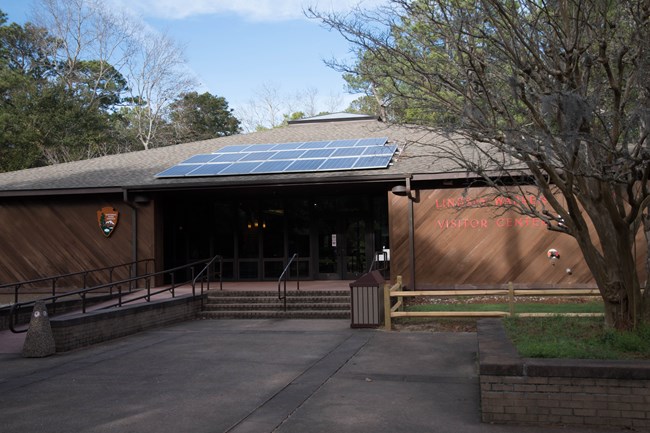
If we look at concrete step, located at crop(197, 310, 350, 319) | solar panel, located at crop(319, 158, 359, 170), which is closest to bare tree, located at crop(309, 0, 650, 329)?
concrete step, located at crop(197, 310, 350, 319)

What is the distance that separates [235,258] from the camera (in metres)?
18.9

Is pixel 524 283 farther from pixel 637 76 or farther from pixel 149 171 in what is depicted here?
pixel 149 171

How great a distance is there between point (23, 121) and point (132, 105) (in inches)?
513

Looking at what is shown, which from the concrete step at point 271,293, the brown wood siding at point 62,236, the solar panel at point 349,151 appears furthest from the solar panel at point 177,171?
the solar panel at point 349,151

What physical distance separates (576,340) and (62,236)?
14.8 m

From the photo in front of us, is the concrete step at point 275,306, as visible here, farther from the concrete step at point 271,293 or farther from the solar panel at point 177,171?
the solar panel at point 177,171

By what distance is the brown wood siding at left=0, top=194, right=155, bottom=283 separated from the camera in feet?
55.9

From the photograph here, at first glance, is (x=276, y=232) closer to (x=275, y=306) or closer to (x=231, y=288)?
(x=231, y=288)

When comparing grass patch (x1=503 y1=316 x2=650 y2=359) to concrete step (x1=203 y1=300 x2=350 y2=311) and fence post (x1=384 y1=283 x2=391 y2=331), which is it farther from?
concrete step (x1=203 y1=300 x2=350 y2=311)


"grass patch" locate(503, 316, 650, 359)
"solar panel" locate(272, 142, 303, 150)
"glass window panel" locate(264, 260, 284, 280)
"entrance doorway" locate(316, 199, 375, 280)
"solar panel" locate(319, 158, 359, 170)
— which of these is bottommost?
"grass patch" locate(503, 316, 650, 359)

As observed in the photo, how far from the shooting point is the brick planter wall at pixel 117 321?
401 inches

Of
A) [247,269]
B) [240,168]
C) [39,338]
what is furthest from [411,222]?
[39,338]

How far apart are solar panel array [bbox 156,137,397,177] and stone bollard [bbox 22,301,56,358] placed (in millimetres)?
7561

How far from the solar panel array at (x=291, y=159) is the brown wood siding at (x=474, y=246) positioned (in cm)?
173
